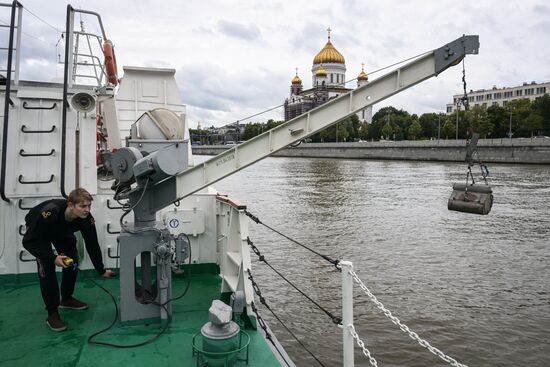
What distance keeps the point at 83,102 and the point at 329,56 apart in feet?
417

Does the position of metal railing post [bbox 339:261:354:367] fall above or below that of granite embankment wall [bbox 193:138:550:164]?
below

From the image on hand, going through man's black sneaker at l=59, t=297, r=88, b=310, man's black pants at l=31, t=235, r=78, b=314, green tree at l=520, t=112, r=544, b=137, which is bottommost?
man's black sneaker at l=59, t=297, r=88, b=310

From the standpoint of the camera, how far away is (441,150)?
5506 cm

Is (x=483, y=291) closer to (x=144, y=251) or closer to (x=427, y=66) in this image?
(x=427, y=66)

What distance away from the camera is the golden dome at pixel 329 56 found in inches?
4978

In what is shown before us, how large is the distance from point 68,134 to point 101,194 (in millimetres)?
848

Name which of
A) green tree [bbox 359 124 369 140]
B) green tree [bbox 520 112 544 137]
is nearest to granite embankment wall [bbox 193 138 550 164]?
green tree [bbox 520 112 544 137]

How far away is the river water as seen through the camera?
26.0ft

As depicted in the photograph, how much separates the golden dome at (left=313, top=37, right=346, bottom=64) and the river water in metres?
108

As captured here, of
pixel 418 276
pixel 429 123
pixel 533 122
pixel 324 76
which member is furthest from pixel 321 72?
pixel 418 276

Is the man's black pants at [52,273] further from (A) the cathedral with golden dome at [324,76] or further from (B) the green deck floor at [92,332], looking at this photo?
(A) the cathedral with golden dome at [324,76]

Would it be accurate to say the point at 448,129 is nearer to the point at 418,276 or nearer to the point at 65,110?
the point at 418,276

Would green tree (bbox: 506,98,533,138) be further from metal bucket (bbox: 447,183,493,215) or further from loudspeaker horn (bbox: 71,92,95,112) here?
loudspeaker horn (bbox: 71,92,95,112)

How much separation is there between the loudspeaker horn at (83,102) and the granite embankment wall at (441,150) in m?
25.7
